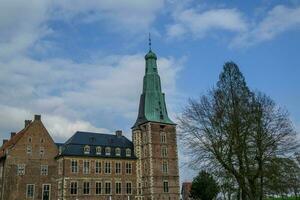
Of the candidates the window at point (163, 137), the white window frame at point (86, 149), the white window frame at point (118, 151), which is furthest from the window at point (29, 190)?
the window at point (163, 137)

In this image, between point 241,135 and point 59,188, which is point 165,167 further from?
point 241,135

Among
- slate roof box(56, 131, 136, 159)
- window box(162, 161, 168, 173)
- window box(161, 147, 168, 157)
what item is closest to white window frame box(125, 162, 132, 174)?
slate roof box(56, 131, 136, 159)

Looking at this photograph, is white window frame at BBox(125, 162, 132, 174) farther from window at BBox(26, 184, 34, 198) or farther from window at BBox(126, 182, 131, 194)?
window at BBox(26, 184, 34, 198)

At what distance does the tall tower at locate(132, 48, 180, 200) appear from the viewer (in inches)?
2233

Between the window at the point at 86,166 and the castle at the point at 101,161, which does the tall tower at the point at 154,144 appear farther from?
the window at the point at 86,166

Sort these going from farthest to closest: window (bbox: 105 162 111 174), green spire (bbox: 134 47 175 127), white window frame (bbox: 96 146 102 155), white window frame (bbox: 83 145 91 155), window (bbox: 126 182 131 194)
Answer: green spire (bbox: 134 47 175 127) → window (bbox: 126 182 131 194) → white window frame (bbox: 96 146 102 155) → window (bbox: 105 162 111 174) → white window frame (bbox: 83 145 91 155)

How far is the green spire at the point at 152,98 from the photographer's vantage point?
60.9 metres

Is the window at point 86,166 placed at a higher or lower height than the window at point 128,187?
higher

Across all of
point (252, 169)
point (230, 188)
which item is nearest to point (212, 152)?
point (252, 169)

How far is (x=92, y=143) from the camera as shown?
189ft

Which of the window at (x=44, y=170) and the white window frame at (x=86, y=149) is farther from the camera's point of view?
the white window frame at (x=86, y=149)

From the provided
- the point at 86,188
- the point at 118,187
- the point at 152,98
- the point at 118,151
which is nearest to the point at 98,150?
the point at 118,151

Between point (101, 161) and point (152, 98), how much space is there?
13584mm

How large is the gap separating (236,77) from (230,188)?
9.28 meters
